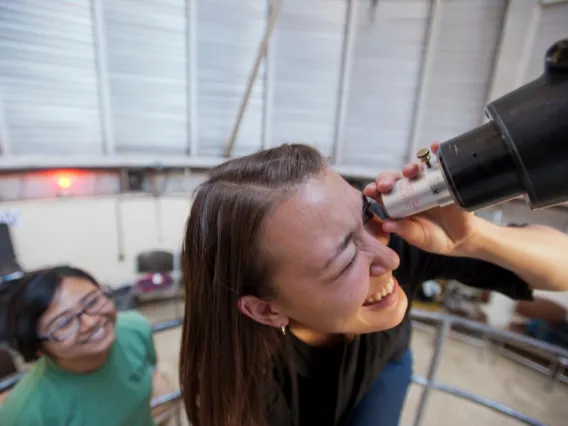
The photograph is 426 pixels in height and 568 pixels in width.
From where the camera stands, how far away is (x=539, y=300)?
2.75 metres

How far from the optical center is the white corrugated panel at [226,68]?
2.93 metres

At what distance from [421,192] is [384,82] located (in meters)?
3.24

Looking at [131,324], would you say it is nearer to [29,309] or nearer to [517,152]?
[29,309]

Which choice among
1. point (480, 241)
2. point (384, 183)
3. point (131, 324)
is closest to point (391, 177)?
point (384, 183)

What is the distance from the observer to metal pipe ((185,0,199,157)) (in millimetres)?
2822

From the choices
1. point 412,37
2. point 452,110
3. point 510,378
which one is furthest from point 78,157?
point 510,378

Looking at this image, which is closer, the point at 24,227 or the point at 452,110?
the point at 24,227

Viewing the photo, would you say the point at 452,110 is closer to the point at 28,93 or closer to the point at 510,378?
the point at 510,378

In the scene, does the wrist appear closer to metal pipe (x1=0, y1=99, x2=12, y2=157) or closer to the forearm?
the forearm

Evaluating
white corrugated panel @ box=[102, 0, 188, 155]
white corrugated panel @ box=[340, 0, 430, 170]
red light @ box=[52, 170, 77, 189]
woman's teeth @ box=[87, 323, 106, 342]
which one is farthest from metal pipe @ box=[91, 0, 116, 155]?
woman's teeth @ box=[87, 323, 106, 342]

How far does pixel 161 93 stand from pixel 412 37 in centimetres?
254

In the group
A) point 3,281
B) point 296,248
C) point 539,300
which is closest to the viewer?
point 296,248

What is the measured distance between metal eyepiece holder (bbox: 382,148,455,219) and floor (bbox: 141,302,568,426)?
87.2 inches

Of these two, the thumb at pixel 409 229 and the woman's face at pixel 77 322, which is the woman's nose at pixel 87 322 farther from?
the thumb at pixel 409 229
